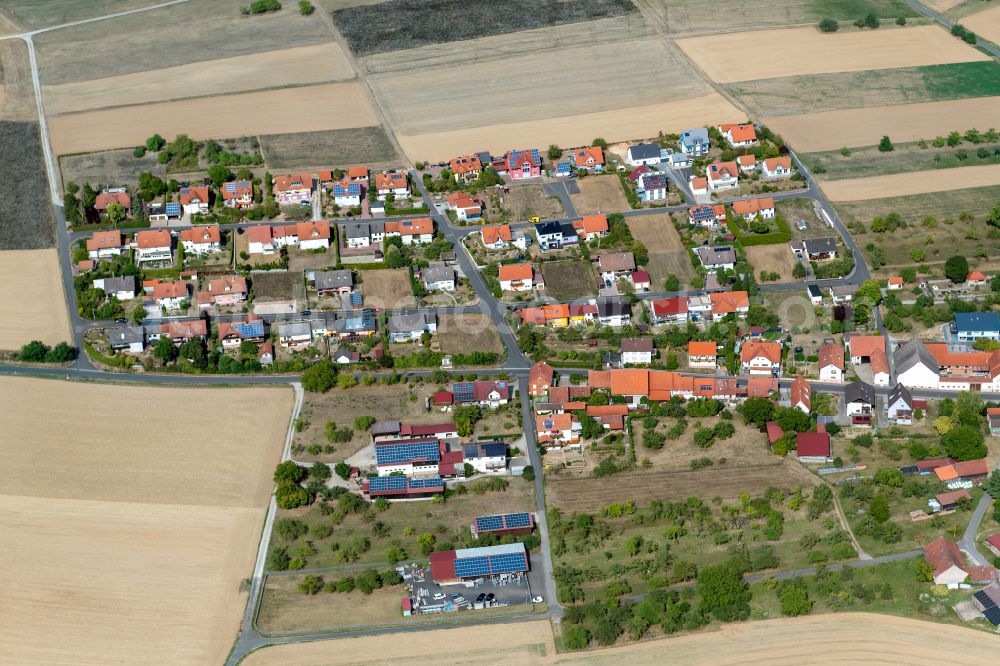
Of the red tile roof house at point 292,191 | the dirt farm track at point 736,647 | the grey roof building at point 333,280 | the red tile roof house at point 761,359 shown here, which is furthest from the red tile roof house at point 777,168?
the dirt farm track at point 736,647

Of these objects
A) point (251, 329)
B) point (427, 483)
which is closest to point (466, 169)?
point (251, 329)

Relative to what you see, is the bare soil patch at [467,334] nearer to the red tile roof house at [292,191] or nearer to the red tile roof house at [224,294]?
the red tile roof house at [224,294]

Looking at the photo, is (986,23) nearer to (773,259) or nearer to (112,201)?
(773,259)

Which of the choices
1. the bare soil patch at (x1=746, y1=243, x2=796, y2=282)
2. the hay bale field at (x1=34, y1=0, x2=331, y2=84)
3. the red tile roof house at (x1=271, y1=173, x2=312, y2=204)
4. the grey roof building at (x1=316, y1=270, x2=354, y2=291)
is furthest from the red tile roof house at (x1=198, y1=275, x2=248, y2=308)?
the hay bale field at (x1=34, y1=0, x2=331, y2=84)

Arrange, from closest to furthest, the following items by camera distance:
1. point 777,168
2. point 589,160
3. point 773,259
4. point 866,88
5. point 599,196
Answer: point 773,259
point 599,196
point 777,168
point 589,160
point 866,88

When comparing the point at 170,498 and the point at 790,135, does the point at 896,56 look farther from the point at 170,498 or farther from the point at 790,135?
the point at 170,498

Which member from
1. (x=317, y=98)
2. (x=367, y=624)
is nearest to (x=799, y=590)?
(x=367, y=624)

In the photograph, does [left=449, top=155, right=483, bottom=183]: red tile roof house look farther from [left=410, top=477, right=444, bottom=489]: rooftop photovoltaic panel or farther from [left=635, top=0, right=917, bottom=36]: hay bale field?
[left=410, top=477, right=444, bottom=489]: rooftop photovoltaic panel
